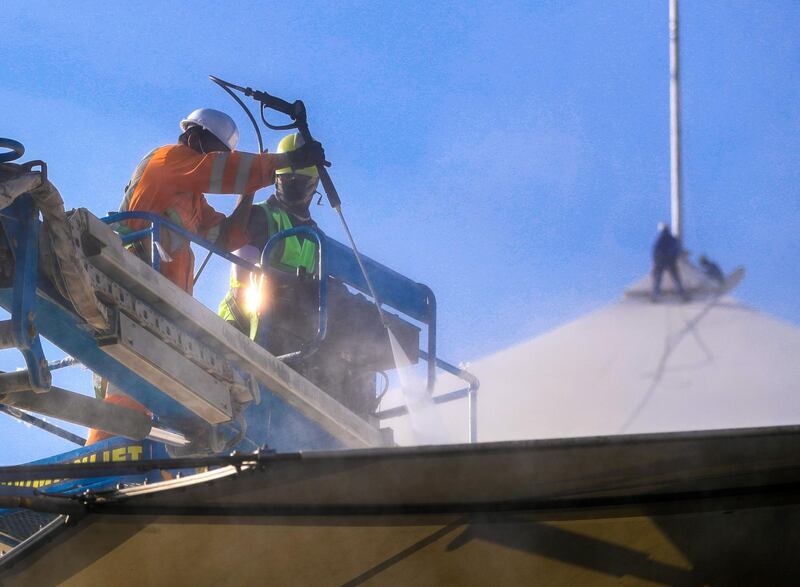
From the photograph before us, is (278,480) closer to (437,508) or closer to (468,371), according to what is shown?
(437,508)

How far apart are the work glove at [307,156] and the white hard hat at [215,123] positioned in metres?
1.10

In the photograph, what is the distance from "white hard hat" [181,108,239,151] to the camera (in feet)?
23.0

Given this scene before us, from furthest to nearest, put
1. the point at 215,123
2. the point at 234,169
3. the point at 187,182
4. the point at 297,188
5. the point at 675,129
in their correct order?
1. the point at 297,188
2. the point at 215,123
3. the point at 187,182
4. the point at 234,169
5. the point at 675,129

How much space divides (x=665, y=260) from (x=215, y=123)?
3.51 m

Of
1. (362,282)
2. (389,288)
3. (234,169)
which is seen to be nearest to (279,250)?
(362,282)

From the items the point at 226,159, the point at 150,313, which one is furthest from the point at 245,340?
the point at 226,159

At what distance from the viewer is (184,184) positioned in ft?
20.4

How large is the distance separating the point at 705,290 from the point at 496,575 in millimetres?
1777

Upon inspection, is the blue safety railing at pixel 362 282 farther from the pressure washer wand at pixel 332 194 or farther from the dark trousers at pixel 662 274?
the dark trousers at pixel 662 274

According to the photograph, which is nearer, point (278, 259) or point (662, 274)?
point (662, 274)

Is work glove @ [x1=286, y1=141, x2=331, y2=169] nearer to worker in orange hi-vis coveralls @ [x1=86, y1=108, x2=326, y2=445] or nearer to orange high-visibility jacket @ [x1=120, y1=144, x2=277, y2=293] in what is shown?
worker in orange hi-vis coveralls @ [x1=86, y1=108, x2=326, y2=445]

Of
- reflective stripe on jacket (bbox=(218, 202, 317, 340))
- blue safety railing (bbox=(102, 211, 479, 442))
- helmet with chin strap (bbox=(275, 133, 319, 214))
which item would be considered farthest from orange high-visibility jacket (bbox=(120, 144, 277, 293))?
helmet with chin strap (bbox=(275, 133, 319, 214))

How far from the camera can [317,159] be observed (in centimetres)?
616

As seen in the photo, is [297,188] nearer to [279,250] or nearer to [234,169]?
[279,250]
